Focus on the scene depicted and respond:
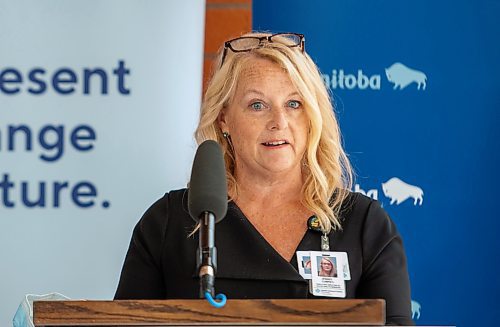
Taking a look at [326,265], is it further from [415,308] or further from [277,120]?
[415,308]

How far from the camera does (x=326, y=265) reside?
225cm

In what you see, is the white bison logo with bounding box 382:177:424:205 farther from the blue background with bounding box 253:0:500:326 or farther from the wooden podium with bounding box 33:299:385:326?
the wooden podium with bounding box 33:299:385:326

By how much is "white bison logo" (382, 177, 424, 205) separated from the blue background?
0.06 ft

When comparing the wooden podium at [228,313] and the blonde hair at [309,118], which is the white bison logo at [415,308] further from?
the wooden podium at [228,313]

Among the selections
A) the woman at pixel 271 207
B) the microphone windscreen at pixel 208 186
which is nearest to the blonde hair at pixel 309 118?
the woman at pixel 271 207

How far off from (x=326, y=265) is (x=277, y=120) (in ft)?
1.28

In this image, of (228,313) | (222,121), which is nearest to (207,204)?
(228,313)

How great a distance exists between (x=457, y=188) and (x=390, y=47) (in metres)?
0.53

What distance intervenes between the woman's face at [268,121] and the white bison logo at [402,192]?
34.5 inches

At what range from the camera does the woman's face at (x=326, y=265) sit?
88.0 inches

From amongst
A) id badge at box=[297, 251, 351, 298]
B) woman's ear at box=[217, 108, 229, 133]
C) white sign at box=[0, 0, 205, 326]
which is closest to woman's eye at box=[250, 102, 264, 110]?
woman's ear at box=[217, 108, 229, 133]

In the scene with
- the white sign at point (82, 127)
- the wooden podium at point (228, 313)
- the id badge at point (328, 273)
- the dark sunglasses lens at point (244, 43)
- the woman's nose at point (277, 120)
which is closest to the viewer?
the wooden podium at point (228, 313)

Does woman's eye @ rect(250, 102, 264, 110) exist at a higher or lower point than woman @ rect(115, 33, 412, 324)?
higher

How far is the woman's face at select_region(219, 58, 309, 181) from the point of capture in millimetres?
2414
